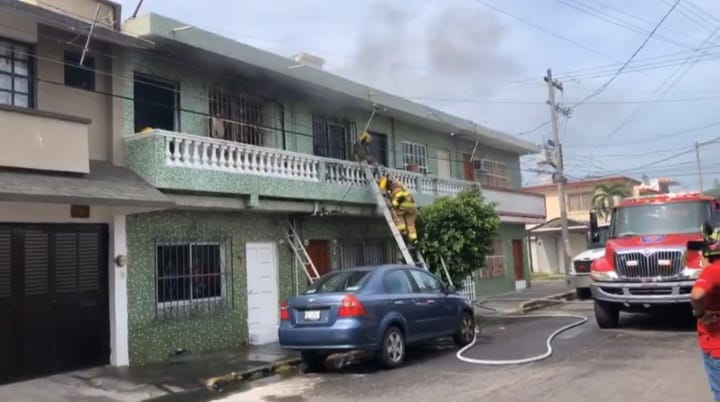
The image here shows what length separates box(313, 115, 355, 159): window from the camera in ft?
55.2

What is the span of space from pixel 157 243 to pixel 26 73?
360 cm

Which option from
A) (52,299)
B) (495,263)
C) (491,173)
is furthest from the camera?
(491,173)

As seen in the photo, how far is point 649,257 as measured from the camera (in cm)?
1182

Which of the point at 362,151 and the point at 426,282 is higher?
the point at 362,151

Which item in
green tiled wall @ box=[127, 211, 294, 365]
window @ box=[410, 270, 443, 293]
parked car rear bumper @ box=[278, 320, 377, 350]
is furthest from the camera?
green tiled wall @ box=[127, 211, 294, 365]

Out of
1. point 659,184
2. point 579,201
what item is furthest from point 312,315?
point 659,184

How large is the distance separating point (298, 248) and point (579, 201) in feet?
122

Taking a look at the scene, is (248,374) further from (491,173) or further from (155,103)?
(491,173)

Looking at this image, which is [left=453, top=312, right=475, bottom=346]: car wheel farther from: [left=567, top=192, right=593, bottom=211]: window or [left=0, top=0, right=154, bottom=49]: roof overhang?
[left=567, top=192, right=593, bottom=211]: window

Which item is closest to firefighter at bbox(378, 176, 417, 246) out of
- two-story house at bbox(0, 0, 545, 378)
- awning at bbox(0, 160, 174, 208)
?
two-story house at bbox(0, 0, 545, 378)

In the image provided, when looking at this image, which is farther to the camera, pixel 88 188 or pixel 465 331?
pixel 465 331

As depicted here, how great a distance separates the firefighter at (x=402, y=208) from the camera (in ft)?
51.3

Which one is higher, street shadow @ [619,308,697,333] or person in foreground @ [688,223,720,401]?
person in foreground @ [688,223,720,401]

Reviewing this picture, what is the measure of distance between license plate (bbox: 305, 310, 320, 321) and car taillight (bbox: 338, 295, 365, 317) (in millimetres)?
396
